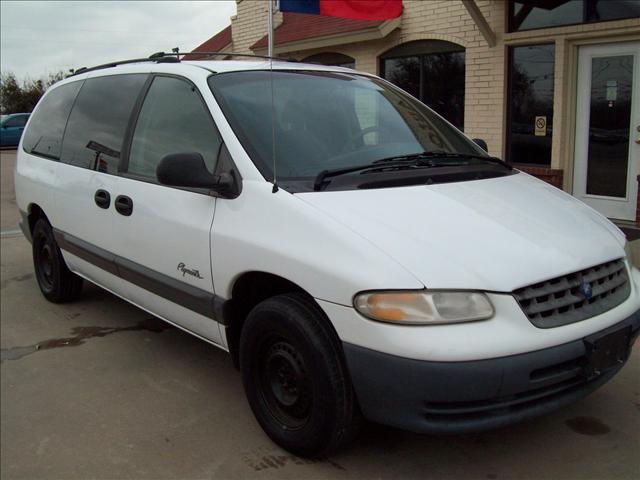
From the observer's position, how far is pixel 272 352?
9.82ft

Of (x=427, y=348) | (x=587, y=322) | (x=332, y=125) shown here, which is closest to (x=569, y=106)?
(x=332, y=125)

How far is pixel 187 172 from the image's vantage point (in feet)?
9.95

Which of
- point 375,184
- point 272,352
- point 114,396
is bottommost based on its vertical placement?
point 114,396

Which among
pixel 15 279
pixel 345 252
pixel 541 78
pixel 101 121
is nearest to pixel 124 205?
pixel 101 121

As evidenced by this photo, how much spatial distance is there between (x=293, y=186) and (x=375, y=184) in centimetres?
39

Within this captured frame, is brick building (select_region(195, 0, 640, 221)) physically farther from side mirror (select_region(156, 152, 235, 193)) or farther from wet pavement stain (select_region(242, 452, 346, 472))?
wet pavement stain (select_region(242, 452, 346, 472))

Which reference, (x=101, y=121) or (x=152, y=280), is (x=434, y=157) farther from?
(x=101, y=121)

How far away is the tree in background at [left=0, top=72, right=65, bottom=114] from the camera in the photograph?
44219 millimetres

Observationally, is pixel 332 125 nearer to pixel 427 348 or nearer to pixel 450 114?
pixel 427 348

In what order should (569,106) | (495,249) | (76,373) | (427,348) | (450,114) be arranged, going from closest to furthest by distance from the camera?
(427,348) → (495,249) → (76,373) → (569,106) → (450,114)

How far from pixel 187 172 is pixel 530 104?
6.10 metres

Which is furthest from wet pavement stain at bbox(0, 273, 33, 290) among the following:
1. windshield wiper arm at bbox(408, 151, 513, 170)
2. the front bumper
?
the front bumper

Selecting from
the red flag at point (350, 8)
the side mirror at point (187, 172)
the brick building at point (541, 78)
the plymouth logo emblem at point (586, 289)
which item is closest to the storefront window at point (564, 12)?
the brick building at point (541, 78)

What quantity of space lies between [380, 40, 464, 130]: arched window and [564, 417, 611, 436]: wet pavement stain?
620cm
